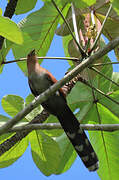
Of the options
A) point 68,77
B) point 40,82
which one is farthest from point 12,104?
point 68,77

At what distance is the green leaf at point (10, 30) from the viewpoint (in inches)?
68.5

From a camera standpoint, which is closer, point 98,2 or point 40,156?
point 40,156

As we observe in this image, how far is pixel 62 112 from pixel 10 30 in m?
1.26

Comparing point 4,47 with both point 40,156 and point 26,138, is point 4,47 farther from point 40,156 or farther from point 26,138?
point 40,156

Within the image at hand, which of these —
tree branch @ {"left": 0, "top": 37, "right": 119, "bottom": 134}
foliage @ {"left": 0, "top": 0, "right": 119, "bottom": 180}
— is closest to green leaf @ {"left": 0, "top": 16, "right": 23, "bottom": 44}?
tree branch @ {"left": 0, "top": 37, "right": 119, "bottom": 134}

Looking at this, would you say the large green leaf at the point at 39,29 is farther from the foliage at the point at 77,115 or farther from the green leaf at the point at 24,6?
the green leaf at the point at 24,6

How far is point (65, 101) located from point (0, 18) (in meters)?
1.27

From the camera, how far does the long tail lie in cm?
264

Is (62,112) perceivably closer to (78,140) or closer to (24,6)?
(78,140)

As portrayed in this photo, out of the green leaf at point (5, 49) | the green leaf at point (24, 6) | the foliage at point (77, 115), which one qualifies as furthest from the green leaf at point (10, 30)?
the green leaf at point (24, 6)

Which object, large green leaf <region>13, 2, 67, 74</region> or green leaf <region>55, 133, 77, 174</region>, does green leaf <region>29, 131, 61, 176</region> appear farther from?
large green leaf <region>13, 2, 67, 74</region>

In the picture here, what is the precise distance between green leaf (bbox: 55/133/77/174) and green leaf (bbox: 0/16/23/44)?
3.99ft

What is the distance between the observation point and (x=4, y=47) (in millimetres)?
2787

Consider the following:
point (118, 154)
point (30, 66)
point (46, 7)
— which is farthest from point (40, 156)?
point (46, 7)
